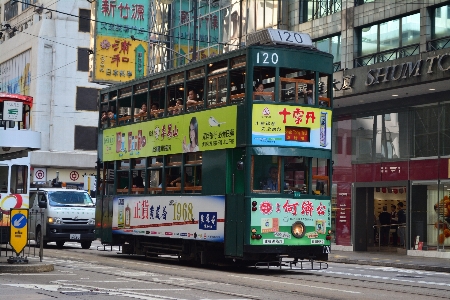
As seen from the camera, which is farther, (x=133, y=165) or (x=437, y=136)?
(x=437, y=136)

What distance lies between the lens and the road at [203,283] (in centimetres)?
1487

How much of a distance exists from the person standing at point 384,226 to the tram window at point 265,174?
15670 millimetres

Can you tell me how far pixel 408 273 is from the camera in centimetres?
→ 2420

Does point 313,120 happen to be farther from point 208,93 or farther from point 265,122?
point 208,93

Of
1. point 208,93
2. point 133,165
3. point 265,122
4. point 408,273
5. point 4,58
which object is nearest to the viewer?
point 265,122

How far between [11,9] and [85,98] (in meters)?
11.9

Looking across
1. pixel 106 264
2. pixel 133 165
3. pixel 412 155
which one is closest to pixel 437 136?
pixel 412 155

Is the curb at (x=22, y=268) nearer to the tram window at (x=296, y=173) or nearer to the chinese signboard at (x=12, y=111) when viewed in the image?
the chinese signboard at (x=12, y=111)

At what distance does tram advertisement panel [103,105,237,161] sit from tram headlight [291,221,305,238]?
2.27m

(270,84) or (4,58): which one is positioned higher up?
(4,58)

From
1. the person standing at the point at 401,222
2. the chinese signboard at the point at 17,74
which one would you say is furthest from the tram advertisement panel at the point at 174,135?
the chinese signboard at the point at 17,74

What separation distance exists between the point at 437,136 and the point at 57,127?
36.3m

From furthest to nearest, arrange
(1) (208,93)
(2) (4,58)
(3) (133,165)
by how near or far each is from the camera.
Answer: (2) (4,58), (3) (133,165), (1) (208,93)

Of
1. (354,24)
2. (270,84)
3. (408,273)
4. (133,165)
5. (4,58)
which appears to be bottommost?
(408,273)
